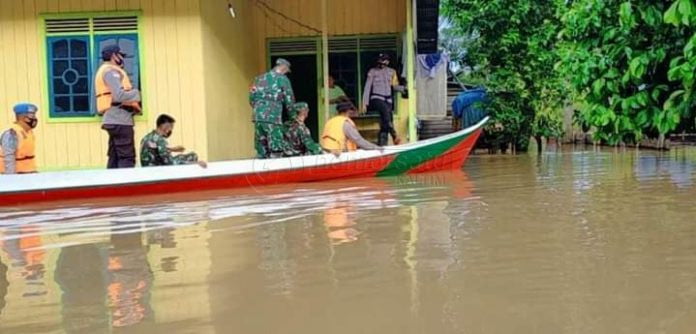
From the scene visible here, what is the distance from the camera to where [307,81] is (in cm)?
1292

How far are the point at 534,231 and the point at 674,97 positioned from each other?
1.78 m

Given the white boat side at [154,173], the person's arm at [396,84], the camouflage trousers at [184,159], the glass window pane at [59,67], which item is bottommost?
the white boat side at [154,173]

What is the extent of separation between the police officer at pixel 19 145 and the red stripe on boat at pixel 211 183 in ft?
1.70

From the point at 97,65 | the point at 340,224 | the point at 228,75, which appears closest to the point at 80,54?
the point at 97,65

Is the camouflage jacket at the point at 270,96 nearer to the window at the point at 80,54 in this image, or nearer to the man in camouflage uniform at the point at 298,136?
the man in camouflage uniform at the point at 298,136

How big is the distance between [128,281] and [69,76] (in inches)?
274

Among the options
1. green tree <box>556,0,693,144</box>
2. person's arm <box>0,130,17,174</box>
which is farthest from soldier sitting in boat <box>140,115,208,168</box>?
green tree <box>556,0,693,144</box>

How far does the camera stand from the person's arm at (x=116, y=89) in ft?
26.1

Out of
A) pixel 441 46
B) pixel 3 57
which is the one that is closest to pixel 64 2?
pixel 3 57

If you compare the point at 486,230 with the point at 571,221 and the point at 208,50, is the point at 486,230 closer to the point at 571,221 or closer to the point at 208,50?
the point at 571,221

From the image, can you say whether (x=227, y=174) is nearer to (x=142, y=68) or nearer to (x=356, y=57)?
(x=142, y=68)

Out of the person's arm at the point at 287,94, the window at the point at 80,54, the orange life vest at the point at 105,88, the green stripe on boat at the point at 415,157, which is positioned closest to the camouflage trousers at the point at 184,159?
the orange life vest at the point at 105,88

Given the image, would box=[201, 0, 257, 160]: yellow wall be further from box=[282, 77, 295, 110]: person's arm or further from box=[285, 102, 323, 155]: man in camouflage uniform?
box=[282, 77, 295, 110]: person's arm

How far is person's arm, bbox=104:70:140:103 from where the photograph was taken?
7965 millimetres
